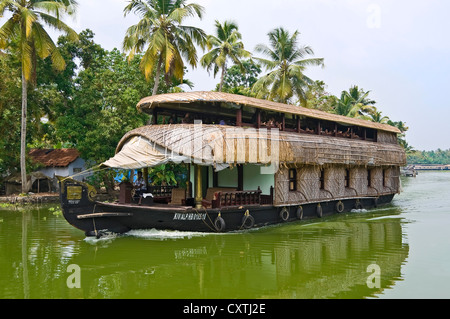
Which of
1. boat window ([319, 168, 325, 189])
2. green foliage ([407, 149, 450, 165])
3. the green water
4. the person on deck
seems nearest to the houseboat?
boat window ([319, 168, 325, 189])

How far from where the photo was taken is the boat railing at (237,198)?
917 cm

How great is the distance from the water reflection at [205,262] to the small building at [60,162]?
9517 mm

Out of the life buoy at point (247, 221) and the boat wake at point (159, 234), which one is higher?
the life buoy at point (247, 221)

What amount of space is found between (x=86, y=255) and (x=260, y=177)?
16.1 feet

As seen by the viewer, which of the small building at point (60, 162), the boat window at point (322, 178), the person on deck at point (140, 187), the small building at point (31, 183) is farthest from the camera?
the small building at point (60, 162)

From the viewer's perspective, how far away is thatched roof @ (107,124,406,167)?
8930 millimetres

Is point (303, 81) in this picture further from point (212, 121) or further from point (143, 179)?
point (143, 179)

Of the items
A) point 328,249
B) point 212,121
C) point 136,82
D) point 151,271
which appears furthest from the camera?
point 136,82

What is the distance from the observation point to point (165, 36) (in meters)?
16.1

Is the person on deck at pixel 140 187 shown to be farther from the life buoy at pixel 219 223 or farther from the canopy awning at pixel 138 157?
the life buoy at pixel 219 223

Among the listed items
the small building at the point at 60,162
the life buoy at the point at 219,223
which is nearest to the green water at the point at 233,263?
the life buoy at the point at 219,223

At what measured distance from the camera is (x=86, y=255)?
7.49 m

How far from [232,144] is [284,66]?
11120 mm
